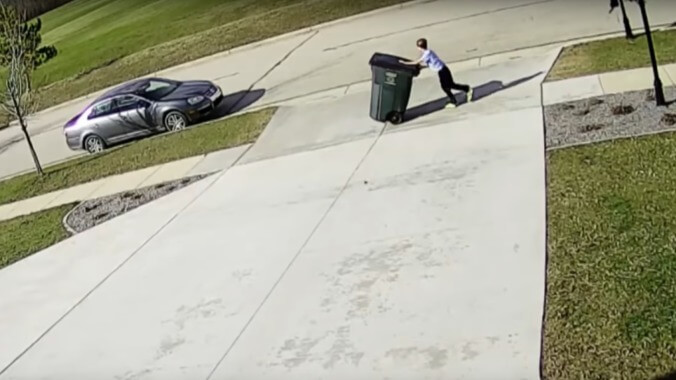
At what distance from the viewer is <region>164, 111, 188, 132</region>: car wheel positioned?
1959cm

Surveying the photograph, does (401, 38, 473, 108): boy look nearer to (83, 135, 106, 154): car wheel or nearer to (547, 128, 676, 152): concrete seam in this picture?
(547, 128, 676, 152): concrete seam

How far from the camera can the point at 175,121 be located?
19.7 metres

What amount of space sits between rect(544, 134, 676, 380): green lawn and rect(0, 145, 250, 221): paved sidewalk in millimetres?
6626

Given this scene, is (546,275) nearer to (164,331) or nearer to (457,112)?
(164,331)

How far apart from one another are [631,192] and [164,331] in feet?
17.7

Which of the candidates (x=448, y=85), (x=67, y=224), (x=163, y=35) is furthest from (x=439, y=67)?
(x=163, y=35)

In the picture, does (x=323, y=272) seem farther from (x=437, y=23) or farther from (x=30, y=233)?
(x=437, y=23)

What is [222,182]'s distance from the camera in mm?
13938

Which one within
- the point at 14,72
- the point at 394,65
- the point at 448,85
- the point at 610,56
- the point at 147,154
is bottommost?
the point at 610,56

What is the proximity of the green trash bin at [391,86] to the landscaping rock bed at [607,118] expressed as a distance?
2.50 metres

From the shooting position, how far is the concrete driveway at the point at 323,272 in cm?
763

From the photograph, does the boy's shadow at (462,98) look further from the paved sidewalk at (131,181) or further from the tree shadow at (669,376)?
the tree shadow at (669,376)

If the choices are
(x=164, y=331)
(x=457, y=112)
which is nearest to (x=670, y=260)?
(x=164, y=331)

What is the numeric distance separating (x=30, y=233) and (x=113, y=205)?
57.7 inches
